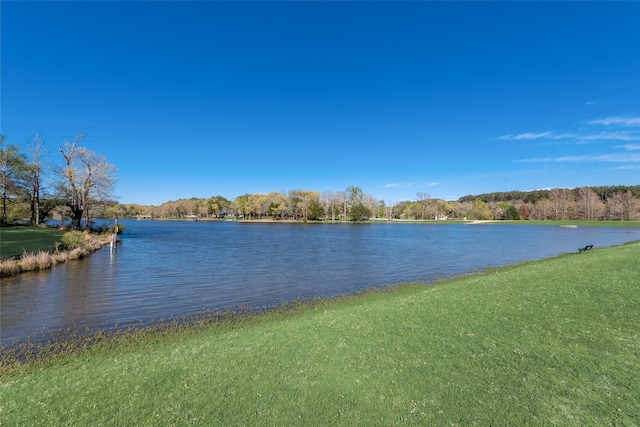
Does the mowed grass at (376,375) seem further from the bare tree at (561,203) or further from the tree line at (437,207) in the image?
the bare tree at (561,203)

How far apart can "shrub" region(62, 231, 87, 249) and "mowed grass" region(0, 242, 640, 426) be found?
23291mm

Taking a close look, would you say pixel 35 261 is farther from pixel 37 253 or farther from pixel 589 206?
pixel 589 206

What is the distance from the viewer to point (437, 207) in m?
159

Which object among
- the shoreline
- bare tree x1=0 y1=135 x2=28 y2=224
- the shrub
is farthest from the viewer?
bare tree x1=0 y1=135 x2=28 y2=224

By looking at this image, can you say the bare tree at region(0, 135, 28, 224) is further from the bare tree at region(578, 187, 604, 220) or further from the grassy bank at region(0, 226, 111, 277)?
the bare tree at region(578, 187, 604, 220)

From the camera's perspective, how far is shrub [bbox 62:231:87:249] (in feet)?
82.9

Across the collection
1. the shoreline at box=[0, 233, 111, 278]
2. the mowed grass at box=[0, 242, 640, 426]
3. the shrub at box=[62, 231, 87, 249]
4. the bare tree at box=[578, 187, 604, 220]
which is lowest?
the mowed grass at box=[0, 242, 640, 426]

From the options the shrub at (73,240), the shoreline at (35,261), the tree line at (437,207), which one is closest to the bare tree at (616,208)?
the tree line at (437,207)

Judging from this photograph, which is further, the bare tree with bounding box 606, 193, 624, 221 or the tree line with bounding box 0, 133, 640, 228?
the bare tree with bounding box 606, 193, 624, 221

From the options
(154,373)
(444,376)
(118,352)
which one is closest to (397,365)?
(444,376)

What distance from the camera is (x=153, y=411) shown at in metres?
4.14

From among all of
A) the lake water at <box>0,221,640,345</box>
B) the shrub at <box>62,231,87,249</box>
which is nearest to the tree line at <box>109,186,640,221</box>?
the shrub at <box>62,231,87,249</box>

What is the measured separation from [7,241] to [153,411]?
28074 mm

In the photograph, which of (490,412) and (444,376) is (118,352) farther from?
(490,412)
